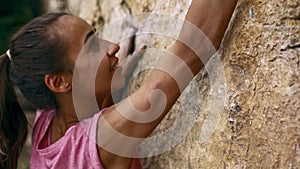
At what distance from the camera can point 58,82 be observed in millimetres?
1501

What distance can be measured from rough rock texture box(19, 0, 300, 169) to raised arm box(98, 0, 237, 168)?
59mm

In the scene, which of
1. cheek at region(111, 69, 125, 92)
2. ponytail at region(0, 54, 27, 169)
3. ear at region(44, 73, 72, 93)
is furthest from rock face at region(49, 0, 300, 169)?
ponytail at region(0, 54, 27, 169)

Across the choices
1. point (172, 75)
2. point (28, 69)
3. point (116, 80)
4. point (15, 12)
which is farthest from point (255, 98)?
point (15, 12)

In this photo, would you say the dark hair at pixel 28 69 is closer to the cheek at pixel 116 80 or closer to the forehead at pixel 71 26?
the forehead at pixel 71 26

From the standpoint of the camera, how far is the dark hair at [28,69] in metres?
1.48

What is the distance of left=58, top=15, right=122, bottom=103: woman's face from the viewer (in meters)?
1.49

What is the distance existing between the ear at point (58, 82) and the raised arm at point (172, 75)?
0.64ft

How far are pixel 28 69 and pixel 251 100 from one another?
23.2 inches

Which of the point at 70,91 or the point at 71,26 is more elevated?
the point at 71,26

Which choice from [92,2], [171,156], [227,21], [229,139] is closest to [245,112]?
[229,139]

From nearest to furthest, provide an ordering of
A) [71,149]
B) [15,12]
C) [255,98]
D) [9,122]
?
1. [255,98]
2. [71,149]
3. [9,122]
4. [15,12]

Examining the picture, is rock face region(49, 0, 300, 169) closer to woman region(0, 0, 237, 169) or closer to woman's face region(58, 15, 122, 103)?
woman region(0, 0, 237, 169)

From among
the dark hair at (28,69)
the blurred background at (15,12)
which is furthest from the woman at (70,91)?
the blurred background at (15,12)

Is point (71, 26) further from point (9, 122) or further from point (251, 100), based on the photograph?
point (251, 100)
